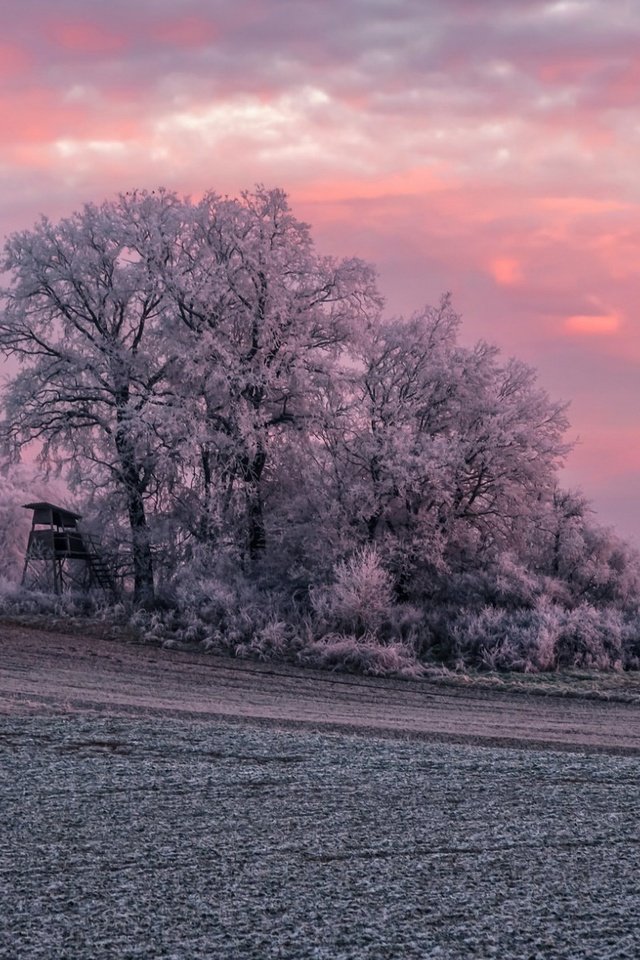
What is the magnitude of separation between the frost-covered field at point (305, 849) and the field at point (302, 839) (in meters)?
0.02

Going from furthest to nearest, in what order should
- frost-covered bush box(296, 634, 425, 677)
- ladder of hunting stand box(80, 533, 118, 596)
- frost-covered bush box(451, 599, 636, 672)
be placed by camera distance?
ladder of hunting stand box(80, 533, 118, 596) → frost-covered bush box(451, 599, 636, 672) → frost-covered bush box(296, 634, 425, 677)

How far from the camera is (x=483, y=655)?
1962 cm

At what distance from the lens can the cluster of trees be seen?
24594mm

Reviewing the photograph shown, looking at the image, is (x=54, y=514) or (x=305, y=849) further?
(x=54, y=514)

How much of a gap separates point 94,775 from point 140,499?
1950 centimetres

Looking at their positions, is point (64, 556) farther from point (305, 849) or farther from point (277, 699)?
point (305, 849)

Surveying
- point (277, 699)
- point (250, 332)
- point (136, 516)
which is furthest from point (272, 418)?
point (277, 699)

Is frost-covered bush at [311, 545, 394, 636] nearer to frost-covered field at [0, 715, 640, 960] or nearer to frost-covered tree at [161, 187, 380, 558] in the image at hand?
frost-covered tree at [161, 187, 380, 558]

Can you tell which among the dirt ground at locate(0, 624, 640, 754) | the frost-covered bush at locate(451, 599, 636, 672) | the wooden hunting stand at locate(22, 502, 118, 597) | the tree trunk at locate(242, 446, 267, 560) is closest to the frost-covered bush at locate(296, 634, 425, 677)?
the dirt ground at locate(0, 624, 640, 754)

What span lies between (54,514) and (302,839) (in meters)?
23.9

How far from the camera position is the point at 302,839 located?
6852mm

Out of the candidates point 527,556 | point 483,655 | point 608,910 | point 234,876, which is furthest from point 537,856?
point 527,556

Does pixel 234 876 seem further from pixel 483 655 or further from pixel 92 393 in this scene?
pixel 92 393

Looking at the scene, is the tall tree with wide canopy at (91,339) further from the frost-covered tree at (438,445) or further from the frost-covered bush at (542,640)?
the frost-covered bush at (542,640)
